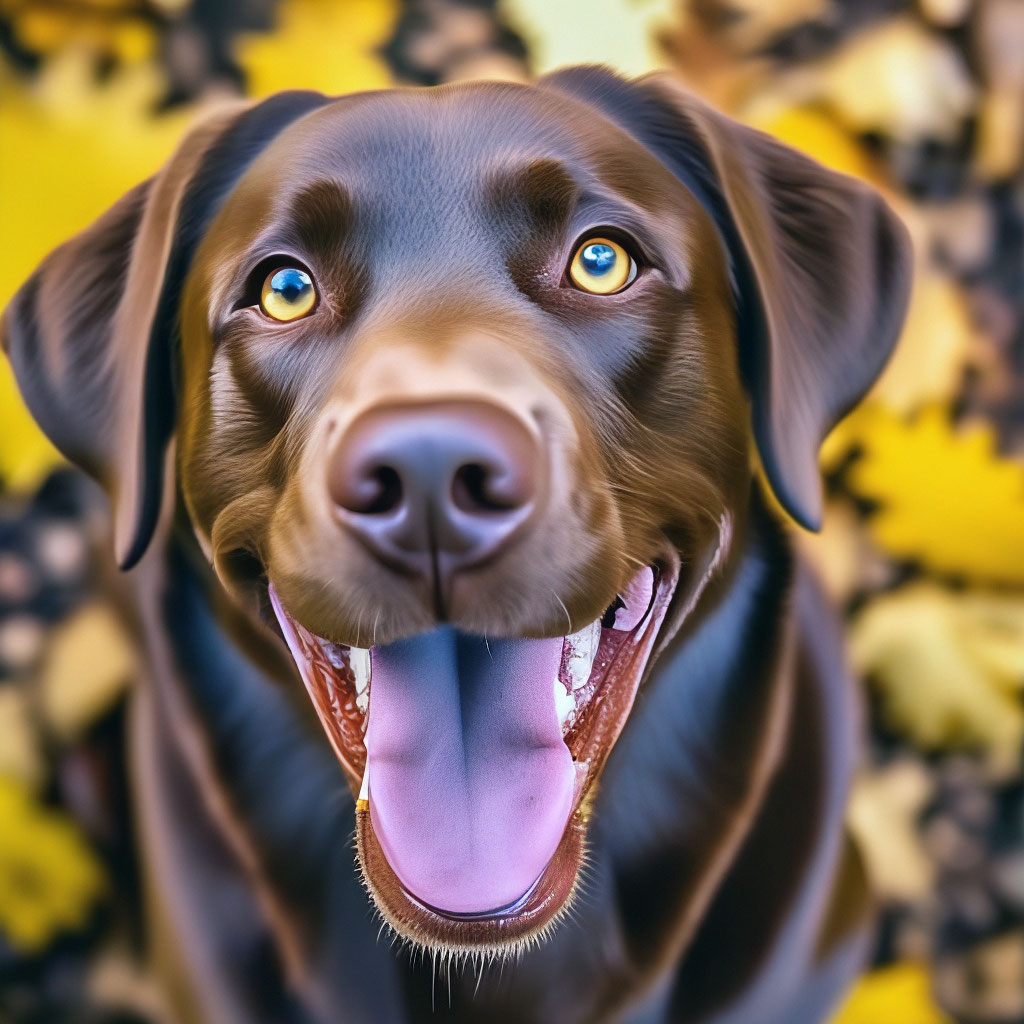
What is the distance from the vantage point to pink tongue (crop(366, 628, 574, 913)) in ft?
3.63

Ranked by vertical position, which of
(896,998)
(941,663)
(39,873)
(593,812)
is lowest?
(896,998)

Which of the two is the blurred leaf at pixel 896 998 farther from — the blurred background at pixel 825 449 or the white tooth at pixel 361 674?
the white tooth at pixel 361 674

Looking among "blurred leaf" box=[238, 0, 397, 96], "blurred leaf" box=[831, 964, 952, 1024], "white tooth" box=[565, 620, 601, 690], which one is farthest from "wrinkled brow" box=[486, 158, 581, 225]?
"blurred leaf" box=[831, 964, 952, 1024]

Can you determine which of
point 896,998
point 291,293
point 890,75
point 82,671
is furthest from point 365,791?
point 890,75

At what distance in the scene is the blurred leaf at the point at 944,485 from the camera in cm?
198

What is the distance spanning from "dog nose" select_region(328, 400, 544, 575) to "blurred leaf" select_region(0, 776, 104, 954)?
132cm

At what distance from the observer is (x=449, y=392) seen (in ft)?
2.97

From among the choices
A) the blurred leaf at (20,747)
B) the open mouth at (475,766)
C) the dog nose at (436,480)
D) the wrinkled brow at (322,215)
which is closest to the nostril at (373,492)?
the dog nose at (436,480)

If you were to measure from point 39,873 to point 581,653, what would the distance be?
127 centimetres

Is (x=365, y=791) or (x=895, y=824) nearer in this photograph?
(x=365, y=791)

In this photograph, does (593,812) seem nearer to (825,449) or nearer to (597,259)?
(597,259)

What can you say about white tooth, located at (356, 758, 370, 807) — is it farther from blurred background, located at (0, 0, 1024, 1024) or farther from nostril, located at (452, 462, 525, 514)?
blurred background, located at (0, 0, 1024, 1024)

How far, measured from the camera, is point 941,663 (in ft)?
6.61

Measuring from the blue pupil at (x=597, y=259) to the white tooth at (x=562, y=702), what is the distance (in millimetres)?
455
